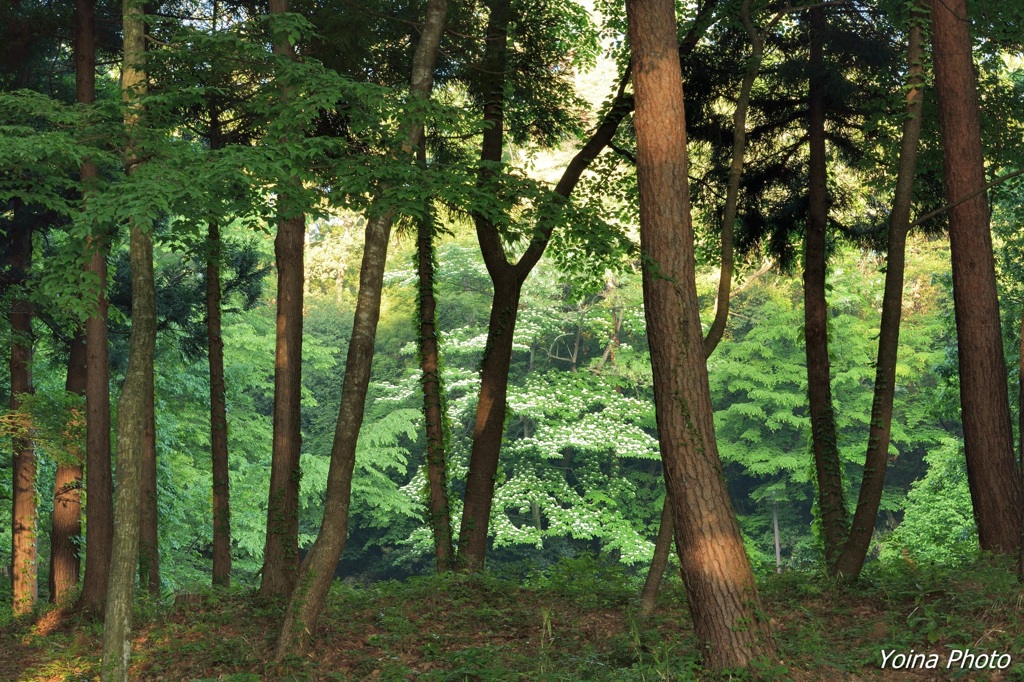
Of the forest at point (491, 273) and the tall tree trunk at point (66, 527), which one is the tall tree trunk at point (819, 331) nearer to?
the forest at point (491, 273)

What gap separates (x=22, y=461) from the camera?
15.8 metres

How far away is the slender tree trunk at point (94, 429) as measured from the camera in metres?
11.2

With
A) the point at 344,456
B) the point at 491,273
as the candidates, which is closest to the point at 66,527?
the point at 491,273

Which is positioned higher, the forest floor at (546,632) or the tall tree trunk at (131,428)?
the tall tree trunk at (131,428)

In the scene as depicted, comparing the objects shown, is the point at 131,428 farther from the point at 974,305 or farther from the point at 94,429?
the point at 974,305

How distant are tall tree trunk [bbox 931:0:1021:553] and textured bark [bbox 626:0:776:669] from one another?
10.9 feet

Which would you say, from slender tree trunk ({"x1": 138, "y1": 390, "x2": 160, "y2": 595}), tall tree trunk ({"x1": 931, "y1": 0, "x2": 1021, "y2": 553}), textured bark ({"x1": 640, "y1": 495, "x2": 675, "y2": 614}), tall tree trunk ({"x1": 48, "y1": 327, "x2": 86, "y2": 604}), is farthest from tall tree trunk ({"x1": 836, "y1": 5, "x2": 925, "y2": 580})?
tall tree trunk ({"x1": 48, "y1": 327, "x2": 86, "y2": 604})

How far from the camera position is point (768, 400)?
102 feet

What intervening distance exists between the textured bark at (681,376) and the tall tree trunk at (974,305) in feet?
10.9

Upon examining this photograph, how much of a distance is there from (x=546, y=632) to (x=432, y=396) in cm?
454

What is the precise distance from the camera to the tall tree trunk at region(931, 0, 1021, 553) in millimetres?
8758

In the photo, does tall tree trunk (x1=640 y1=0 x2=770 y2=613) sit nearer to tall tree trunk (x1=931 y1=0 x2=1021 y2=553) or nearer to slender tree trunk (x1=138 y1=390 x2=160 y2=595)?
tall tree trunk (x1=931 y1=0 x2=1021 y2=553)

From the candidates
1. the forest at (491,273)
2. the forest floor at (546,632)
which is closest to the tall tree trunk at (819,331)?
the forest at (491,273)

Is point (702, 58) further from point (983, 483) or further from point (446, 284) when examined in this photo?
point (446, 284)
